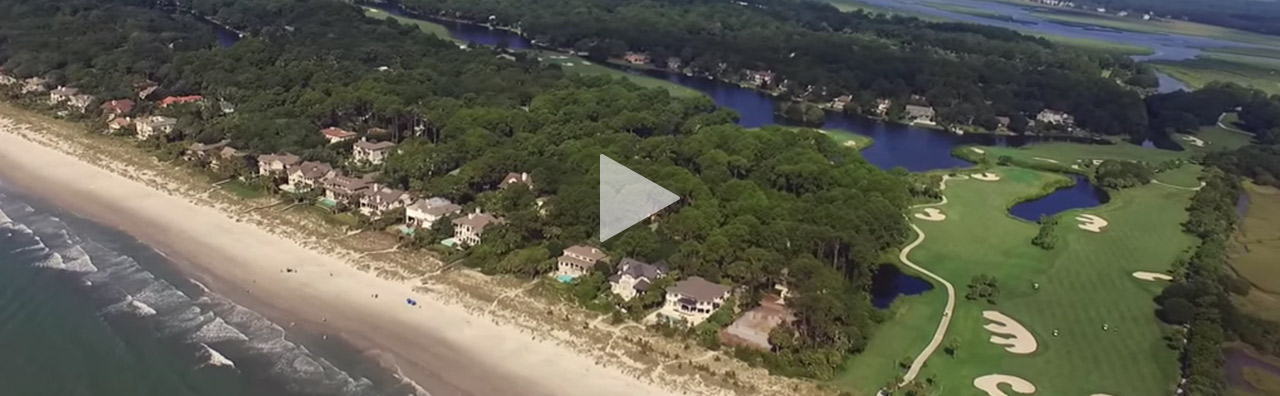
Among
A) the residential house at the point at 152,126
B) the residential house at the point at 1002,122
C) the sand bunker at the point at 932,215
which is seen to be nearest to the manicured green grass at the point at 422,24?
the residential house at the point at 152,126

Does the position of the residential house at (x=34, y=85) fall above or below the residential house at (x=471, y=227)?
below

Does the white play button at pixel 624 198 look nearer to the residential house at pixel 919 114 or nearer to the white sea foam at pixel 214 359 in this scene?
the white sea foam at pixel 214 359

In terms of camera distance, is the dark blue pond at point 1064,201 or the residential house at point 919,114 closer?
the dark blue pond at point 1064,201

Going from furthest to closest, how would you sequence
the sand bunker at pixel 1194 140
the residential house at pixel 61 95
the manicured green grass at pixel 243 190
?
Result: the sand bunker at pixel 1194 140
the residential house at pixel 61 95
the manicured green grass at pixel 243 190

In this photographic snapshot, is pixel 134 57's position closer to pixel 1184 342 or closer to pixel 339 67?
pixel 339 67

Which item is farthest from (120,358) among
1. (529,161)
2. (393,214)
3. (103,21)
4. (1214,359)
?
(103,21)

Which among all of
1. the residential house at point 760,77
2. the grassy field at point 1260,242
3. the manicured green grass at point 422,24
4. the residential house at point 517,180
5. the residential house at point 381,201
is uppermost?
the residential house at point 517,180
